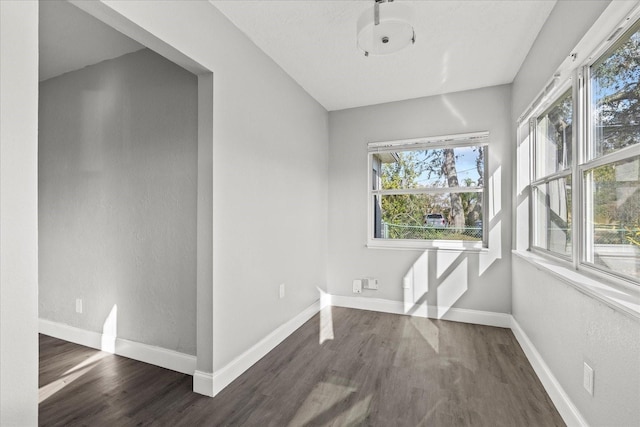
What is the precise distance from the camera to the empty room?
1374mm

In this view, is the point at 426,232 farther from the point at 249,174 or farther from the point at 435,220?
the point at 249,174

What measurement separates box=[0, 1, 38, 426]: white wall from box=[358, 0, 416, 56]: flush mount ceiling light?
1.60 meters

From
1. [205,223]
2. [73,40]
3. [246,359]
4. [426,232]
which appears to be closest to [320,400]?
[246,359]

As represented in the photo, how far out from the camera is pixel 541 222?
2527mm

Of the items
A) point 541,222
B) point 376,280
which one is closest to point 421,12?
point 541,222

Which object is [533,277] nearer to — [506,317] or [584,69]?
[506,317]

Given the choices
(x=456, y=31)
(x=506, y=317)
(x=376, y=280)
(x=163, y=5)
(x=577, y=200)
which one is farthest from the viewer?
(x=376, y=280)

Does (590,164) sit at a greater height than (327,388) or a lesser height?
greater

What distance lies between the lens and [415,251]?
11.6ft

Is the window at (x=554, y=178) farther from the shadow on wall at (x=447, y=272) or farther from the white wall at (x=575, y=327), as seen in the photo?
the shadow on wall at (x=447, y=272)

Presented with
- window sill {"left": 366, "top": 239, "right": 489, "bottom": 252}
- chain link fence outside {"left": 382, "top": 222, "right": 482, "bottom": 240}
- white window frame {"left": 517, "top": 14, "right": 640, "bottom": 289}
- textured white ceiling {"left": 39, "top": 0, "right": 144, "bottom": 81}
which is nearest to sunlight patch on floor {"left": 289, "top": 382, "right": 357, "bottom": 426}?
white window frame {"left": 517, "top": 14, "right": 640, "bottom": 289}

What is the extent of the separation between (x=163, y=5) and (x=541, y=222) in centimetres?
312

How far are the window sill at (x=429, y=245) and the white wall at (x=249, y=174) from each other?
2.90 feet

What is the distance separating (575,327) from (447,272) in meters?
1.74
